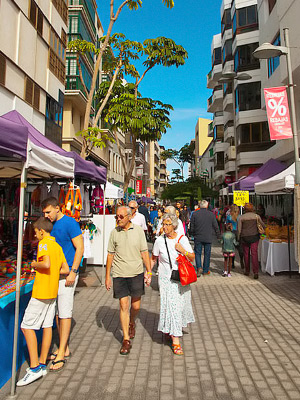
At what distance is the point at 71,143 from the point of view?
73.4ft

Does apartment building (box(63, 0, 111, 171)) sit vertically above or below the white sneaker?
above

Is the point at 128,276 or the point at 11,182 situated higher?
the point at 11,182

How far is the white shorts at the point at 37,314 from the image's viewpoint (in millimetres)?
3408

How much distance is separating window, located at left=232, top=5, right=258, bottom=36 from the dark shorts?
89.3ft

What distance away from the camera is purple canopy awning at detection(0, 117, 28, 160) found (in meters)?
3.29

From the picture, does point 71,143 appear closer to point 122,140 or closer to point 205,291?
point 205,291

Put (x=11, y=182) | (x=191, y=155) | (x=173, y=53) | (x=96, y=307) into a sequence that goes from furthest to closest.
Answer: (x=191, y=155), (x=173, y=53), (x=11, y=182), (x=96, y=307)

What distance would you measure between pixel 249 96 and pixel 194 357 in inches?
966

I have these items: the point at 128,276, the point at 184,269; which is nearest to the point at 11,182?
the point at 128,276

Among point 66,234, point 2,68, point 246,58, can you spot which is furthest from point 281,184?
point 246,58

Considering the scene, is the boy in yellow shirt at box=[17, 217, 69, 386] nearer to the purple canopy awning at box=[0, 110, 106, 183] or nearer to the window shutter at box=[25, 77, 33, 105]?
the purple canopy awning at box=[0, 110, 106, 183]

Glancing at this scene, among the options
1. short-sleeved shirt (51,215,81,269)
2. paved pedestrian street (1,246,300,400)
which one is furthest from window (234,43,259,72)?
short-sleeved shirt (51,215,81,269)

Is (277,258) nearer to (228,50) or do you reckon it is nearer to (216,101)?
(228,50)

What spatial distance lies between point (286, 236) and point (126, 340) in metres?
6.45
